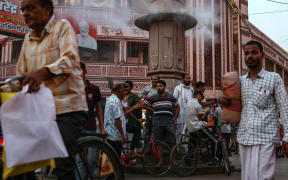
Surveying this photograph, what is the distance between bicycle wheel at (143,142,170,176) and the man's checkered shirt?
3.60 meters

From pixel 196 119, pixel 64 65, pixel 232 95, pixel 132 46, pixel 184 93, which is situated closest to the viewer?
pixel 64 65

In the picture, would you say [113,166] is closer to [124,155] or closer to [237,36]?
[124,155]

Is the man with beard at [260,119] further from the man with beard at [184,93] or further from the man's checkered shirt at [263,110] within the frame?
the man with beard at [184,93]

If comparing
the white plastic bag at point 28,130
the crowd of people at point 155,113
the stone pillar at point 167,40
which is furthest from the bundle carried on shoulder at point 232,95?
the stone pillar at point 167,40

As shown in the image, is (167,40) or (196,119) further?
(167,40)

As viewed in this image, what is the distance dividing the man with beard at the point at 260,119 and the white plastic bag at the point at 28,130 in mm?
1674

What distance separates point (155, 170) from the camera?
21.3ft

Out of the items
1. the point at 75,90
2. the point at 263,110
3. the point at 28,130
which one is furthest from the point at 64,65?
the point at 263,110

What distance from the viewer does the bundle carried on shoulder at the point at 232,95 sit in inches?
123

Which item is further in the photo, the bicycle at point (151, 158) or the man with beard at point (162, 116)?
the man with beard at point (162, 116)

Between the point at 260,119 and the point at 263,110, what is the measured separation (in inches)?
3.5

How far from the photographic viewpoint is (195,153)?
6.79 metres

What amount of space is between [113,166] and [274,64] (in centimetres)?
3210

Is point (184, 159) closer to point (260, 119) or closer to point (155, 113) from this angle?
point (155, 113)
